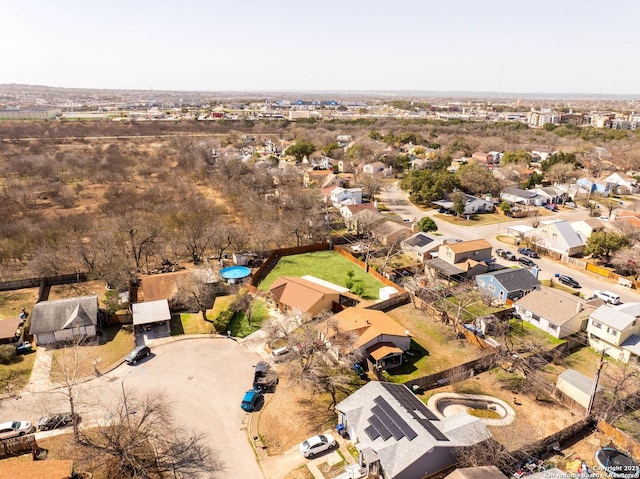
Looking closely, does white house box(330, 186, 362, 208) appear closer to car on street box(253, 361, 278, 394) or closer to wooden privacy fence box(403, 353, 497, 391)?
wooden privacy fence box(403, 353, 497, 391)

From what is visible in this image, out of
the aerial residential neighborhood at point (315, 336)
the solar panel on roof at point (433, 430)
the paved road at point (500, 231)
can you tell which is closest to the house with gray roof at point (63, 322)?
the aerial residential neighborhood at point (315, 336)

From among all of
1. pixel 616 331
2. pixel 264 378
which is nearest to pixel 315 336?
pixel 264 378

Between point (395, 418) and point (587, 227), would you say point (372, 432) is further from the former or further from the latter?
point (587, 227)

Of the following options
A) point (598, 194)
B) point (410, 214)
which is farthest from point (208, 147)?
point (598, 194)

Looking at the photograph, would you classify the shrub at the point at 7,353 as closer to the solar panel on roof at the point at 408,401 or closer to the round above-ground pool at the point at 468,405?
A: the solar panel on roof at the point at 408,401

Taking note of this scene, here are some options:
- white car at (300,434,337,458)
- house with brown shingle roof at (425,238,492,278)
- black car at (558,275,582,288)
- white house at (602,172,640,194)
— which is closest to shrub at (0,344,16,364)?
white car at (300,434,337,458)

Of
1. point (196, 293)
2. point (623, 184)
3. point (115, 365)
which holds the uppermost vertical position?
point (623, 184)
